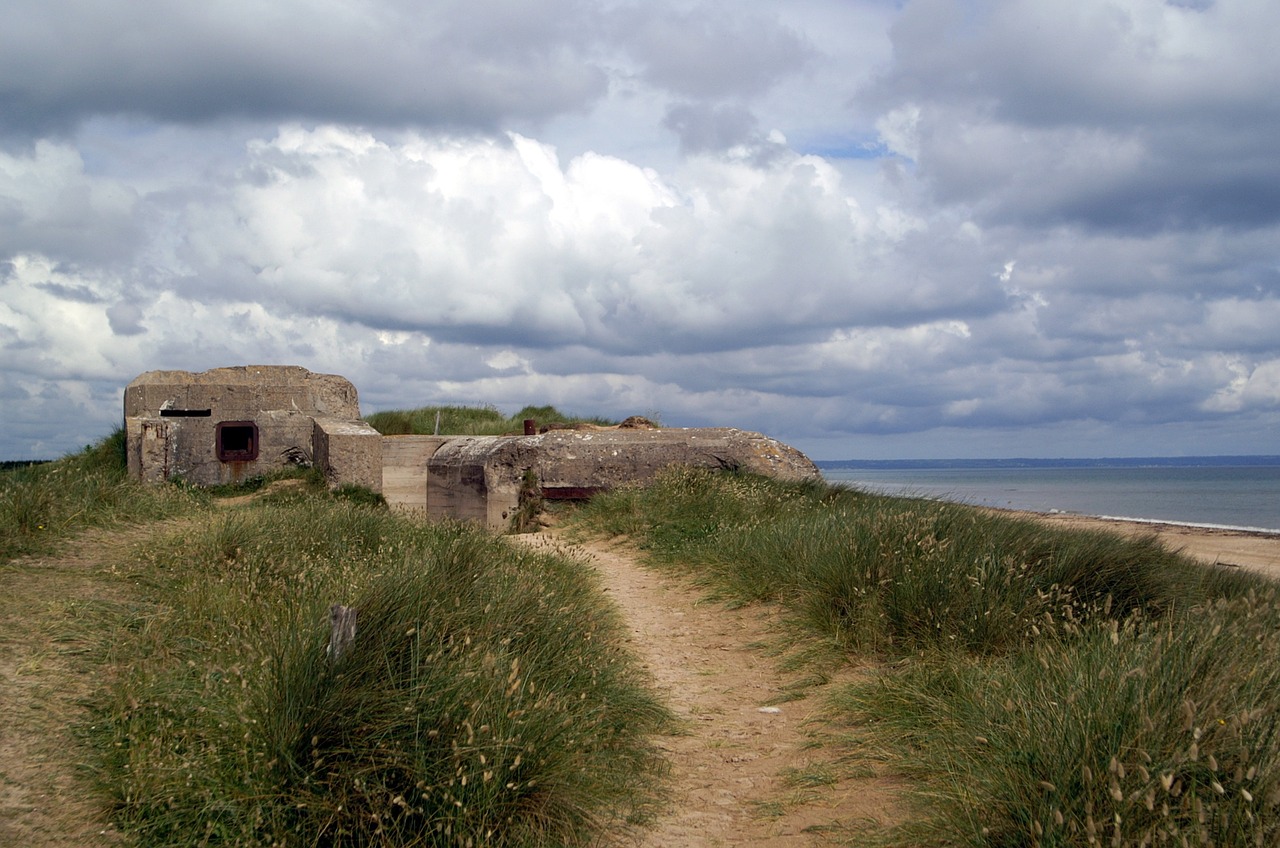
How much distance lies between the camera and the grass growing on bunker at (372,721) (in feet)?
10.4

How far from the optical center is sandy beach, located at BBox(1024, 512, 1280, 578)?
46.4 ft

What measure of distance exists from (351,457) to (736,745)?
8354 millimetres

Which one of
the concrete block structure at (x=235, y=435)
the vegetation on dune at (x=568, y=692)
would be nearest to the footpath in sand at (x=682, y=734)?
the vegetation on dune at (x=568, y=692)

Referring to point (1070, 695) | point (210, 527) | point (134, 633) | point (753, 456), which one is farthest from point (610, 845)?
point (753, 456)

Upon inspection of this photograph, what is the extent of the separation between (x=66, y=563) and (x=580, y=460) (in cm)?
657

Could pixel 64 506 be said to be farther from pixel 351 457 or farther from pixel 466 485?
pixel 466 485

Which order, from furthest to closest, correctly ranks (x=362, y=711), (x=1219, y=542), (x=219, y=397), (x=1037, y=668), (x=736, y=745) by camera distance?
A: (x=1219, y=542) → (x=219, y=397) → (x=736, y=745) → (x=1037, y=668) → (x=362, y=711)

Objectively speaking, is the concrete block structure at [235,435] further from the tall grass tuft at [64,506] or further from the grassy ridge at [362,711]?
the grassy ridge at [362,711]

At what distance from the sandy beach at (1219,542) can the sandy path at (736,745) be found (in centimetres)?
775

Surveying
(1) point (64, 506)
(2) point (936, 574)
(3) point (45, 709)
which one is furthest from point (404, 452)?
(3) point (45, 709)

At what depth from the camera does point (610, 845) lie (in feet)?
11.2

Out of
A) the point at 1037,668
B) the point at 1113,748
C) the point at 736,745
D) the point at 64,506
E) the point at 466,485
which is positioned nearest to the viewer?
the point at 1113,748

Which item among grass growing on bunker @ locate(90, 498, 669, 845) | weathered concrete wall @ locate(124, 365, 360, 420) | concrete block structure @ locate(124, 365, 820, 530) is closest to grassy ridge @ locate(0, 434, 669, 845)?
grass growing on bunker @ locate(90, 498, 669, 845)

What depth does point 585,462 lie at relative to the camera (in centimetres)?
1170
